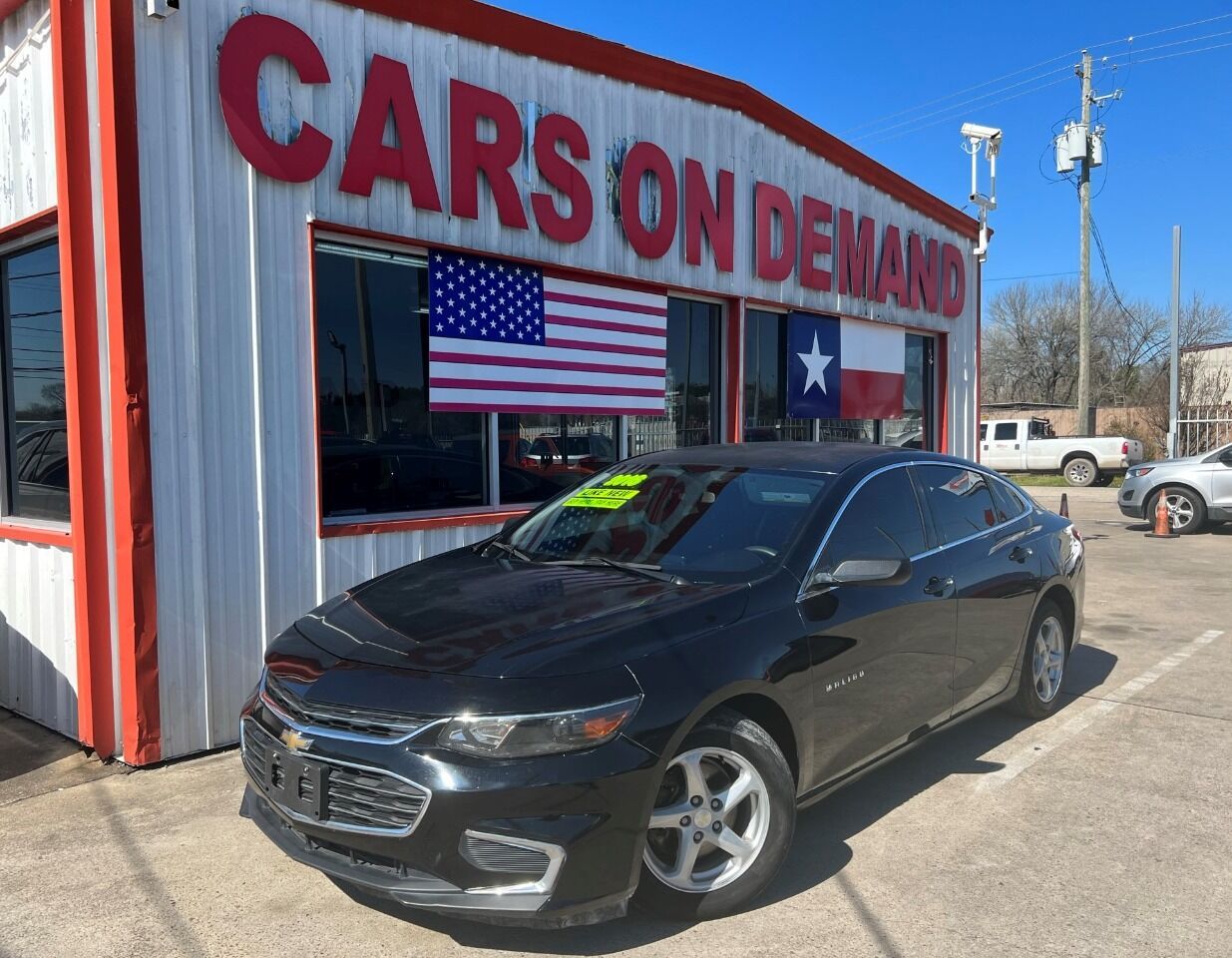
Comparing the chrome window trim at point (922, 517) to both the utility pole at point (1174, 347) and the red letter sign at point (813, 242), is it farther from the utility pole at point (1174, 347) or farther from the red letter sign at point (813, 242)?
the utility pole at point (1174, 347)

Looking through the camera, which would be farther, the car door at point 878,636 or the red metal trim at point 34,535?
the red metal trim at point 34,535

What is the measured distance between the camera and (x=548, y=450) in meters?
7.41

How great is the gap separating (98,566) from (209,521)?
591 millimetres

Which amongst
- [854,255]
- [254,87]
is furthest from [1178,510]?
[254,87]

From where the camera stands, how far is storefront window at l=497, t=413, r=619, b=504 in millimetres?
7066

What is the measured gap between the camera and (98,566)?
5.00m

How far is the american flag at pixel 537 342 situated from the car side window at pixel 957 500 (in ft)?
10.7

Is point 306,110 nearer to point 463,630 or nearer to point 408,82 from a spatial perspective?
point 408,82

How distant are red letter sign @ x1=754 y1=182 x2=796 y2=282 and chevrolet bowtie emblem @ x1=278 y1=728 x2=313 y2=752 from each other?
7.06m

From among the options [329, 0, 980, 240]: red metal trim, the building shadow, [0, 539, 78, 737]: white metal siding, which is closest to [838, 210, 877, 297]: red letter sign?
[329, 0, 980, 240]: red metal trim

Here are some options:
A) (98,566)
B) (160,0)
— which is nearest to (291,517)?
(98,566)

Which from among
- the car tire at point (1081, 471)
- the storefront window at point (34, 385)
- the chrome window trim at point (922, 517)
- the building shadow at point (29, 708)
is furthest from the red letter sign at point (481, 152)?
the car tire at point (1081, 471)

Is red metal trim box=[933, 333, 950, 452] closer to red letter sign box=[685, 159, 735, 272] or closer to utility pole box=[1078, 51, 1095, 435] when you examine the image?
red letter sign box=[685, 159, 735, 272]

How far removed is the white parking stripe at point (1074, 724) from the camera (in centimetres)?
461
